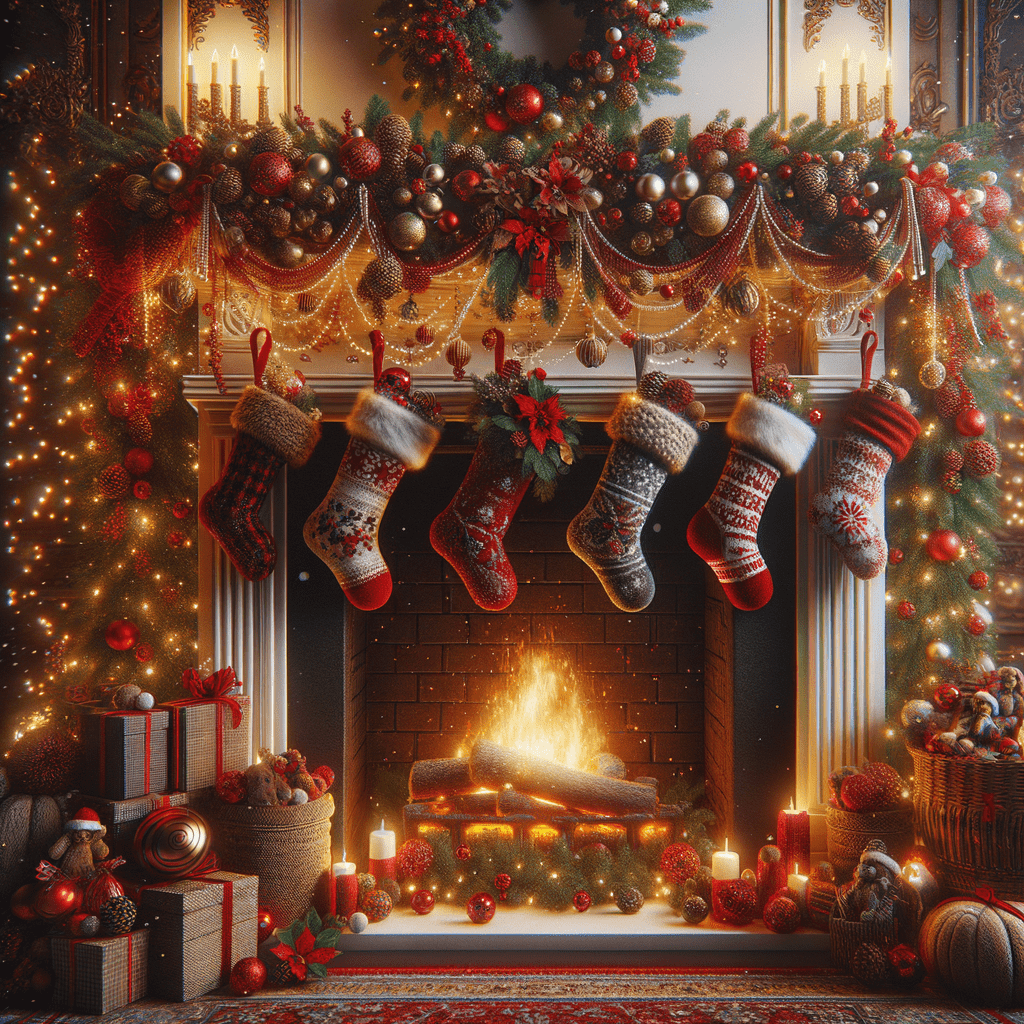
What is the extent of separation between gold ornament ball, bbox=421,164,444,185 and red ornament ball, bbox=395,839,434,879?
86.3 inches

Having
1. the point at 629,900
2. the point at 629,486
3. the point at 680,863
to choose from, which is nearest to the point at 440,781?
the point at 629,900

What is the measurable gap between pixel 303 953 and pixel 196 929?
0.33 meters

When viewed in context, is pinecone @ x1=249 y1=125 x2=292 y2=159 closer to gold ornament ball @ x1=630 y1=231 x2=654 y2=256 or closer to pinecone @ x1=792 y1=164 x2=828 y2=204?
gold ornament ball @ x1=630 y1=231 x2=654 y2=256

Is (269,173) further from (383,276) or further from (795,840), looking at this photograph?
(795,840)

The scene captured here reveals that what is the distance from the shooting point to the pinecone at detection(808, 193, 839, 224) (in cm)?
236

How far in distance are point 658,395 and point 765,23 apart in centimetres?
149

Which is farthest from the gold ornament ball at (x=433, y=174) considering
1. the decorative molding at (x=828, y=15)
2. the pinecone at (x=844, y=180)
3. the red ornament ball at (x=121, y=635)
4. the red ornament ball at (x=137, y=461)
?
the red ornament ball at (x=121, y=635)

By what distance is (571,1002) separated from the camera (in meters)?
2.08

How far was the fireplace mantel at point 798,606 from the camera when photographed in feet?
8.67

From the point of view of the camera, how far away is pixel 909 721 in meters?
2.45

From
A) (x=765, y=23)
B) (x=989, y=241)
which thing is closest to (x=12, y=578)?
(x=765, y=23)

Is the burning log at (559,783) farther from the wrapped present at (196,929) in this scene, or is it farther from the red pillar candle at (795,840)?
the wrapped present at (196,929)

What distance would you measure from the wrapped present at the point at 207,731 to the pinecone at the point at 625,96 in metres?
2.34

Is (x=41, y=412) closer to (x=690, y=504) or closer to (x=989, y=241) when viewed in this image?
(x=690, y=504)
